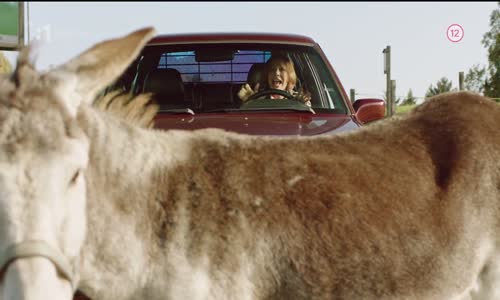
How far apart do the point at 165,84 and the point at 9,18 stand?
1682 cm

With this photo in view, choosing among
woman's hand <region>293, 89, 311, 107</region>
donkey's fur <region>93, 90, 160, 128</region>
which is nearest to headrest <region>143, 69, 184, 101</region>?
woman's hand <region>293, 89, 311, 107</region>

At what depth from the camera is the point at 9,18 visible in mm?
20516

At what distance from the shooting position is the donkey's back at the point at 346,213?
99.8 inches

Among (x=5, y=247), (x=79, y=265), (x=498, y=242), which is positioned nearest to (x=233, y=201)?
(x=79, y=265)

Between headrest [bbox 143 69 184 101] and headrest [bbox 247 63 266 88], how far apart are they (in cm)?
66

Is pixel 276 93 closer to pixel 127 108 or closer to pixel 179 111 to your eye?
pixel 179 111

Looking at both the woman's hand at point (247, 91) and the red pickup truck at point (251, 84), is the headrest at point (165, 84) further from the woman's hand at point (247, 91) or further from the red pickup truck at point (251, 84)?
the woman's hand at point (247, 91)

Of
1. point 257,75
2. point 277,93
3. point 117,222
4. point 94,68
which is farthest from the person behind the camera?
point 257,75

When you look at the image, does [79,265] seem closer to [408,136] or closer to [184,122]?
[408,136]

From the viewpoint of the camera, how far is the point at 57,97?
231cm

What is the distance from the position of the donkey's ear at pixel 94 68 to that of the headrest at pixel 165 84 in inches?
106

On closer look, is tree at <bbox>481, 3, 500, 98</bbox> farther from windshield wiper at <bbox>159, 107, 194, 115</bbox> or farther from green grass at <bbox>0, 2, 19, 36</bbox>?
windshield wiper at <bbox>159, 107, 194, 115</bbox>

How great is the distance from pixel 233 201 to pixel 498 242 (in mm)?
1103

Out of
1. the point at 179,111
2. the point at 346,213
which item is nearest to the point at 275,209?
the point at 346,213
